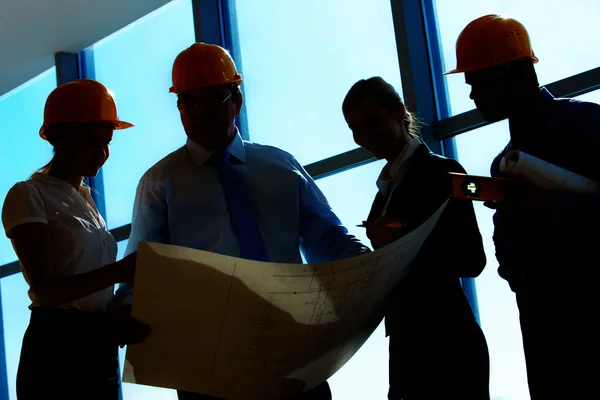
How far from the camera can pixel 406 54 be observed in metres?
3.58

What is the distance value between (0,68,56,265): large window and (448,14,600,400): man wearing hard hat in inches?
202

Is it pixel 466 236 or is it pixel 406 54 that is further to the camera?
pixel 406 54

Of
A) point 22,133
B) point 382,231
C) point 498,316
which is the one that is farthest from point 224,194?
point 22,133

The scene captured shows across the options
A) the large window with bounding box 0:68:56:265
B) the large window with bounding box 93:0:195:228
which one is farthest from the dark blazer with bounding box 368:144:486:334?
the large window with bounding box 0:68:56:265

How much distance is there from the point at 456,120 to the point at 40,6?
3399 mm

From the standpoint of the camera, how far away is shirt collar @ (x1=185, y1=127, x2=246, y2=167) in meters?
1.94

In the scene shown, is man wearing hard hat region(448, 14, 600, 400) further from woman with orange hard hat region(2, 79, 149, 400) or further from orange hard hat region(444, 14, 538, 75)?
woman with orange hard hat region(2, 79, 149, 400)

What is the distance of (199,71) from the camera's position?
195 centimetres

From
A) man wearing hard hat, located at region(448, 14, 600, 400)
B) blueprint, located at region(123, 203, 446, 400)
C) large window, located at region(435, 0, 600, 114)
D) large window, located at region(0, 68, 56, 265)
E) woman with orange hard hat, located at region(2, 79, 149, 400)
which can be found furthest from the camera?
large window, located at region(0, 68, 56, 265)

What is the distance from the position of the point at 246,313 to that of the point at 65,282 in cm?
54

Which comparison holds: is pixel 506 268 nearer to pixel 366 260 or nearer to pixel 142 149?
pixel 366 260

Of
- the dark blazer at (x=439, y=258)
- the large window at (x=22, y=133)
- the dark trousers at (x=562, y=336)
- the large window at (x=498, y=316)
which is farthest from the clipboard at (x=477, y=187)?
the large window at (x=22, y=133)

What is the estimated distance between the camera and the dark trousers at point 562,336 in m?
1.48

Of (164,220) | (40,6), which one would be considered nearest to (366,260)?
(164,220)
